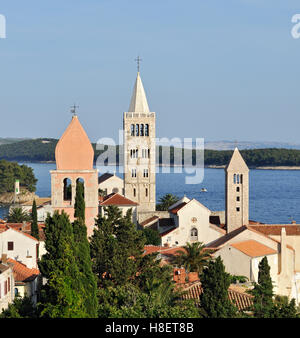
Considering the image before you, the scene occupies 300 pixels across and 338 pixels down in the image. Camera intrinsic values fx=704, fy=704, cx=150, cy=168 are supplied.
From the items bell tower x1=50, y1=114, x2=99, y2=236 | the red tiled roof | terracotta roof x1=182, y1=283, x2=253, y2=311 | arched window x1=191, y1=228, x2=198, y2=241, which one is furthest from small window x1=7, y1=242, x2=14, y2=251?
the red tiled roof

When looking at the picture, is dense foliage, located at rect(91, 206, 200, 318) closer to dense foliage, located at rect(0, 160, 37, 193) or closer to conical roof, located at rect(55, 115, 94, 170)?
conical roof, located at rect(55, 115, 94, 170)

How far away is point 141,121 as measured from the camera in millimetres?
54312

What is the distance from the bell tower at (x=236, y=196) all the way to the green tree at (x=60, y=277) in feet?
69.0

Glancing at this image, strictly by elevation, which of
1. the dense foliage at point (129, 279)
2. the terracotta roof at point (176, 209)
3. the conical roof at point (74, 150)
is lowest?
the dense foliage at point (129, 279)

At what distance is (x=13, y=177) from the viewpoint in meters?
105

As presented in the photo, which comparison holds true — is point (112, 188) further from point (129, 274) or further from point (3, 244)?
point (129, 274)

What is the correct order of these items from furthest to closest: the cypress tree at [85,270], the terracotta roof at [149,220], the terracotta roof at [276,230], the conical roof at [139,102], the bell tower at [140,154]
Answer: the conical roof at [139,102] → the bell tower at [140,154] → the terracotta roof at [149,220] → the terracotta roof at [276,230] → the cypress tree at [85,270]

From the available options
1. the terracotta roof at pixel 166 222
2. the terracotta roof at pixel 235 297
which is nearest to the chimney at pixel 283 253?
the terracotta roof at pixel 235 297

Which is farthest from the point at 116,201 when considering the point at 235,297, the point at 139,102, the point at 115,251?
the point at 235,297

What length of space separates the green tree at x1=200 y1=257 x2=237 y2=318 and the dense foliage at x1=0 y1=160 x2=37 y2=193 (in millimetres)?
83931

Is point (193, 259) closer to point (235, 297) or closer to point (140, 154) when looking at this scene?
point (235, 297)

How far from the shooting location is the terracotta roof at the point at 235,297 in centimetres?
2158

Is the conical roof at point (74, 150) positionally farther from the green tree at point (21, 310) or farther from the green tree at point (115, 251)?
the green tree at point (21, 310)
